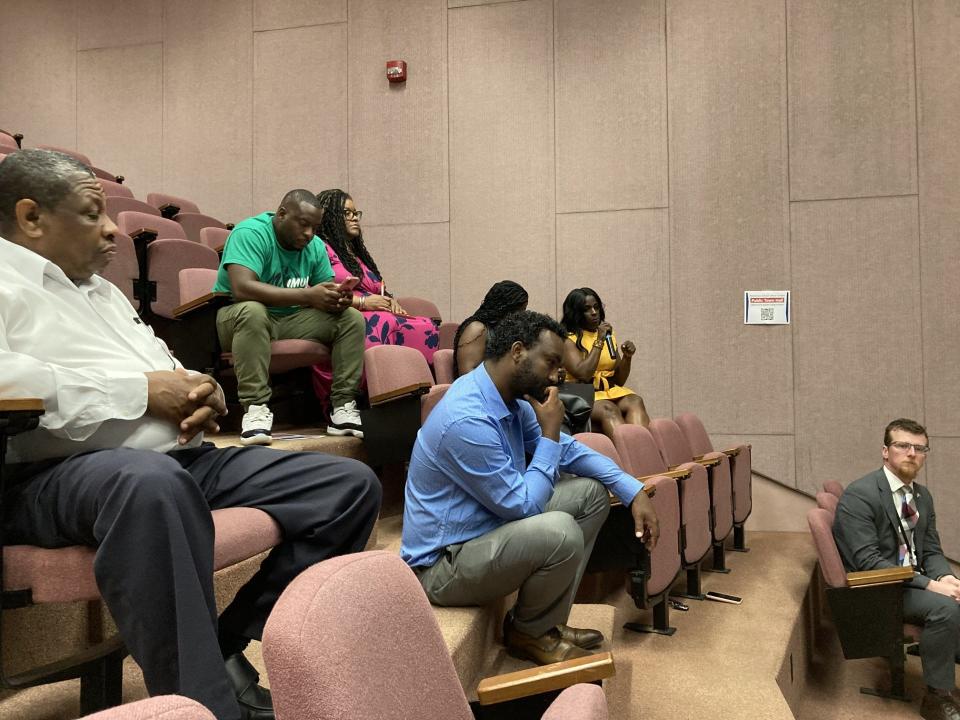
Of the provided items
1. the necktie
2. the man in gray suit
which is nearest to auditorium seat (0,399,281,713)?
the man in gray suit

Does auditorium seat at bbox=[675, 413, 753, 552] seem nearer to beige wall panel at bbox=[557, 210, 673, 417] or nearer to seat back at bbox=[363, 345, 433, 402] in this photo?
beige wall panel at bbox=[557, 210, 673, 417]

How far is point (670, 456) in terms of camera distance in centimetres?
282

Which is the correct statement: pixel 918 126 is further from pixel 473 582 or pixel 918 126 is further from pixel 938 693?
pixel 473 582

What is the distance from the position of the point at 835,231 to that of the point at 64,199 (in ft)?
10.7

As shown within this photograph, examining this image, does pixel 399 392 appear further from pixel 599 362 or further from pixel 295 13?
pixel 295 13

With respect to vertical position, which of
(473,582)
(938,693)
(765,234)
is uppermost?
(765,234)

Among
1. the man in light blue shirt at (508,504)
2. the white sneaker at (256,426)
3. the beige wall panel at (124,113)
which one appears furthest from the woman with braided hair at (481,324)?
the beige wall panel at (124,113)

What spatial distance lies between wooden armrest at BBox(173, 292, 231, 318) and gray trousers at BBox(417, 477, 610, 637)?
1.01m

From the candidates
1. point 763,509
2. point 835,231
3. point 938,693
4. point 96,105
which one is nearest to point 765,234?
point 835,231

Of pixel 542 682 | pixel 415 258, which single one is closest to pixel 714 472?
pixel 415 258

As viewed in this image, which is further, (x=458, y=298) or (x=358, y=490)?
(x=458, y=298)

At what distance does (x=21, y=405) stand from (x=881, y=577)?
2300 millimetres

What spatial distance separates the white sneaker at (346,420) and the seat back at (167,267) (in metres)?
0.64

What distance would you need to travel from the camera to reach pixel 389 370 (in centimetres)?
220
